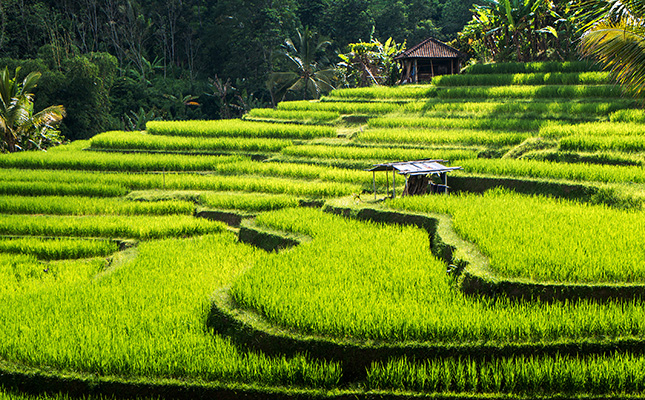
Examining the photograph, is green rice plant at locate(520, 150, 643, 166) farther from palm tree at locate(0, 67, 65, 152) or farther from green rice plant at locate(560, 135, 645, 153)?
palm tree at locate(0, 67, 65, 152)

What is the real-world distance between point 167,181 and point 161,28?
63.9ft

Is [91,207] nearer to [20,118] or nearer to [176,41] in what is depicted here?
[20,118]

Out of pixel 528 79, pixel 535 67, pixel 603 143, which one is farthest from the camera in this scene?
pixel 535 67

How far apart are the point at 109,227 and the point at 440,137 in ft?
22.3

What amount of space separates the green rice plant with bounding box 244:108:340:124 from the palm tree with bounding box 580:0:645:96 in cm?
794

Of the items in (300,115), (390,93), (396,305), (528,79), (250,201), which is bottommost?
(396,305)

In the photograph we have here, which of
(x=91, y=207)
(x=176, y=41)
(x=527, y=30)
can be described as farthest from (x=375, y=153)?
(x=176, y=41)

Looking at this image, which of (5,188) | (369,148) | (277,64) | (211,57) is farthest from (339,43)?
(5,188)

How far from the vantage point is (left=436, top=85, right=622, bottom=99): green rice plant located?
13698 millimetres

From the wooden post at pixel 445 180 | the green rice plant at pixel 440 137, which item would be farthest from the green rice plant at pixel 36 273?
the green rice plant at pixel 440 137

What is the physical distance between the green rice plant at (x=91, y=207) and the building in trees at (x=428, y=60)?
12637mm

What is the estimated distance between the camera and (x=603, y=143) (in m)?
9.71

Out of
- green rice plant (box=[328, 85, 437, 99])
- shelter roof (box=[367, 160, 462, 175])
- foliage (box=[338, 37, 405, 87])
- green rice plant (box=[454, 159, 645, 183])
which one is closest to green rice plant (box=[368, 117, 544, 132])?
green rice plant (box=[328, 85, 437, 99])

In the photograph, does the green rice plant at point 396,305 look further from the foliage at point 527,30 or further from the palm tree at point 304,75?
the palm tree at point 304,75
